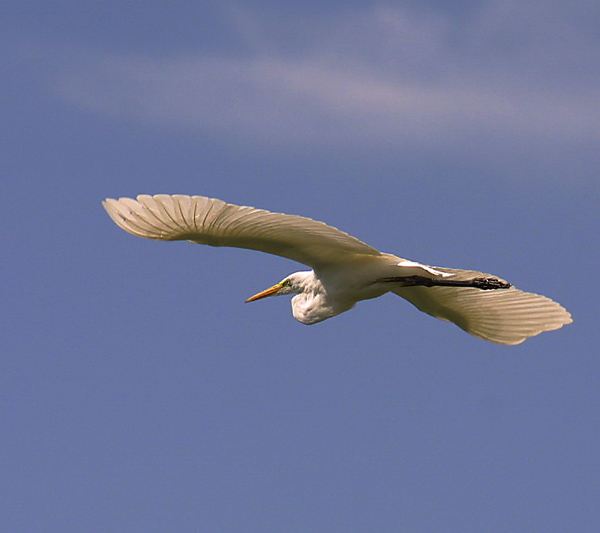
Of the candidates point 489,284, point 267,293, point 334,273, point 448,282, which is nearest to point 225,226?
point 334,273

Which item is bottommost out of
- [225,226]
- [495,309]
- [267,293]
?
[225,226]

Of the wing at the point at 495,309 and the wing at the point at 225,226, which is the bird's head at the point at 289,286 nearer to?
the wing at the point at 225,226

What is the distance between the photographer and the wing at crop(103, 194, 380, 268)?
895cm

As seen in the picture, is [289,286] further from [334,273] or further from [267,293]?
[334,273]

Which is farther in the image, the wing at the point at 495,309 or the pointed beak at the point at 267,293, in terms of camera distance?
the pointed beak at the point at 267,293

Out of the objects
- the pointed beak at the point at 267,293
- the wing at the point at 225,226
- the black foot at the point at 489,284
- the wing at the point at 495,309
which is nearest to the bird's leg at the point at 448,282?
the black foot at the point at 489,284

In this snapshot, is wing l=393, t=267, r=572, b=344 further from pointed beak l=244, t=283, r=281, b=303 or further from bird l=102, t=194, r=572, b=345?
pointed beak l=244, t=283, r=281, b=303

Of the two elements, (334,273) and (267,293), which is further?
(267,293)

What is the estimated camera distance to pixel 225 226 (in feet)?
31.0

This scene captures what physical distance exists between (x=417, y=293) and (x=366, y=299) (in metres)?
0.91

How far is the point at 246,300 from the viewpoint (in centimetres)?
1242

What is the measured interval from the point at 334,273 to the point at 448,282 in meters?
1.37

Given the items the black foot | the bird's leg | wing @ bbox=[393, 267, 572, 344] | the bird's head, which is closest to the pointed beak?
the bird's head

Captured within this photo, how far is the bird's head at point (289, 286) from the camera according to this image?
1152 centimetres
